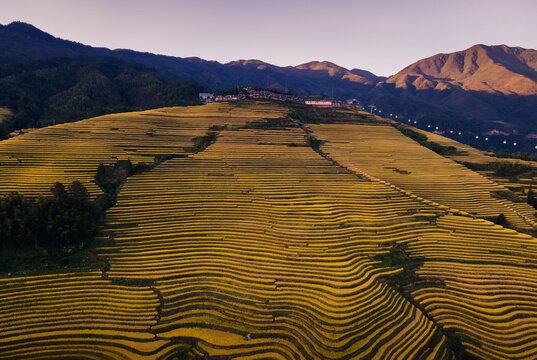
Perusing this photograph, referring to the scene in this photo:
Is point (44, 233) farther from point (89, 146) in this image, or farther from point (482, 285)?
point (482, 285)

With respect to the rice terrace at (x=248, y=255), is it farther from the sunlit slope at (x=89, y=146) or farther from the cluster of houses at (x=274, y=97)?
the cluster of houses at (x=274, y=97)

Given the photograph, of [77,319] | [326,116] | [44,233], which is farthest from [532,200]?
[44,233]

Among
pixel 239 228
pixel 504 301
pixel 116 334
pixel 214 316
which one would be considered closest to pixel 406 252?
pixel 504 301

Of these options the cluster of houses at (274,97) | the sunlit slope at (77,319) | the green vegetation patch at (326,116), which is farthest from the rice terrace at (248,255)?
the cluster of houses at (274,97)

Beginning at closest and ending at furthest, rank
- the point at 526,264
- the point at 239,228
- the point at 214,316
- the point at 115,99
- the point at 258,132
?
the point at 214,316 < the point at 526,264 < the point at 239,228 < the point at 258,132 < the point at 115,99

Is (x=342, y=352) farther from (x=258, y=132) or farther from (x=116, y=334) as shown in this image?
(x=258, y=132)

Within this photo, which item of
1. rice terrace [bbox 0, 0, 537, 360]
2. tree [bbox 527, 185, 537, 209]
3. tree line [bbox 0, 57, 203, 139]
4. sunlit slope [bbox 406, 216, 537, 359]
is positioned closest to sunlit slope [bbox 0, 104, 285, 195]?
rice terrace [bbox 0, 0, 537, 360]
